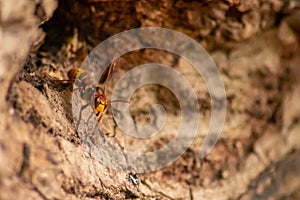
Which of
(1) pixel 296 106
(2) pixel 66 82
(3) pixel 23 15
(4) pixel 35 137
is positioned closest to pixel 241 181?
(1) pixel 296 106

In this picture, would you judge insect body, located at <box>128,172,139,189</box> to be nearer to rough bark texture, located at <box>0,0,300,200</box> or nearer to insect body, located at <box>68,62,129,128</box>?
rough bark texture, located at <box>0,0,300,200</box>

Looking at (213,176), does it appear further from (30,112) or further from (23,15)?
(23,15)

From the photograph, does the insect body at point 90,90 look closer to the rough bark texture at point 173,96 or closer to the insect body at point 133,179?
the rough bark texture at point 173,96

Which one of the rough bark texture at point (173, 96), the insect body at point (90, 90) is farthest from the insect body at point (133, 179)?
the insect body at point (90, 90)

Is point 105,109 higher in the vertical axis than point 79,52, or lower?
lower

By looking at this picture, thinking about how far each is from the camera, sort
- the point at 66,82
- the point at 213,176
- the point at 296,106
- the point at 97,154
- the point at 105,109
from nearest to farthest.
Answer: the point at 97,154 < the point at 66,82 < the point at 105,109 < the point at 213,176 < the point at 296,106

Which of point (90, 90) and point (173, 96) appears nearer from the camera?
point (90, 90)

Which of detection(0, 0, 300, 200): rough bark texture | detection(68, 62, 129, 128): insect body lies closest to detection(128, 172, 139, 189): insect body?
detection(0, 0, 300, 200): rough bark texture
